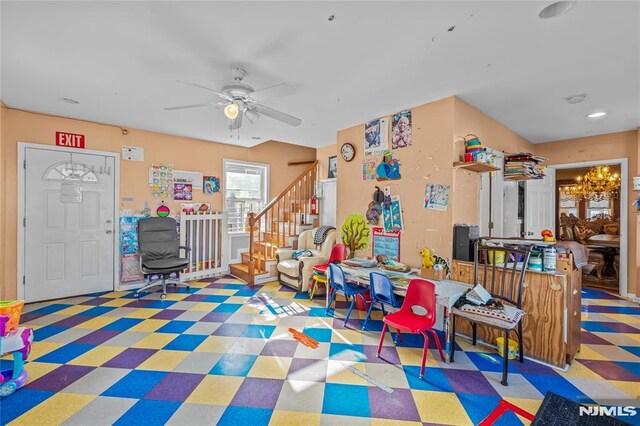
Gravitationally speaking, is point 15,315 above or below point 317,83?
below

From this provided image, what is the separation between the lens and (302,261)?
13.6 feet

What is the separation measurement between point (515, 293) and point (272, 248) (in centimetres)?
380

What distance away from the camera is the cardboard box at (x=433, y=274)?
279cm

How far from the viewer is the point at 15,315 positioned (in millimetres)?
2066

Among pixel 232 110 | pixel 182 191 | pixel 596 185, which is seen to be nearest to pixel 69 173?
pixel 182 191

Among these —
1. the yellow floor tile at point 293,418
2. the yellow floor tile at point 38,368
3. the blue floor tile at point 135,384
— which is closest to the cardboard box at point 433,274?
the yellow floor tile at point 293,418

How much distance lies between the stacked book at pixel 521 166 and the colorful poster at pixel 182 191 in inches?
197

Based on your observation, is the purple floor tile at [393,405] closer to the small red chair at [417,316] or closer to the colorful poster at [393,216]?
the small red chair at [417,316]

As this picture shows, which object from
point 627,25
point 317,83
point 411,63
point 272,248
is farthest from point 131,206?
point 627,25

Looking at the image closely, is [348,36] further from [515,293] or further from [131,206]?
[131,206]

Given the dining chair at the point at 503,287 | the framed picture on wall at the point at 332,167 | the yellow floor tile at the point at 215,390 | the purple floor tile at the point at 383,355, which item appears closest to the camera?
the yellow floor tile at the point at 215,390

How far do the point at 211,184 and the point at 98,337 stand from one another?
2.98 m

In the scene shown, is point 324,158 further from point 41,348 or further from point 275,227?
point 41,348

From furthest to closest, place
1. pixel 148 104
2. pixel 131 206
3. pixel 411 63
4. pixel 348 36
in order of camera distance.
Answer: pixel 131 206, pixel 148 104, pixel 411 63, pixel 348 36
